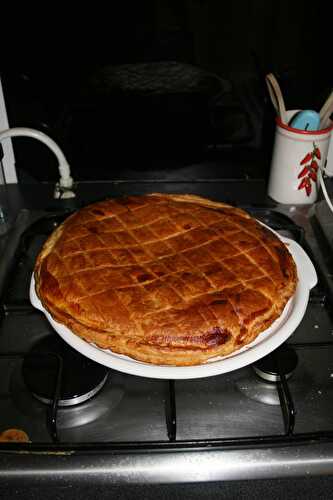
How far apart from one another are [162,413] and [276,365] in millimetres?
239

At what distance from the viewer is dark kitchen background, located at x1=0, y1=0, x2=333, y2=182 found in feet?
4.31

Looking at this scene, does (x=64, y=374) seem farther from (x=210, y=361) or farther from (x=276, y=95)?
(x=276, y=95)

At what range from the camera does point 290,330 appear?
0.94 metres

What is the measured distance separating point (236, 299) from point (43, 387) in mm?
401

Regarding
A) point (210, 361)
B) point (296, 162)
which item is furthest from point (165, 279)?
point (296, 162)

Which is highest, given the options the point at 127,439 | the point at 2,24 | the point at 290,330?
the point at 2,24

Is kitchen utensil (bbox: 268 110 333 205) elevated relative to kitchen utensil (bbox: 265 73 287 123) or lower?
lower

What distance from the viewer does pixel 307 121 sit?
1347mm

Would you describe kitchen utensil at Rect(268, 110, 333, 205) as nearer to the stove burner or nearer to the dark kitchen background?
the dark kitchen background

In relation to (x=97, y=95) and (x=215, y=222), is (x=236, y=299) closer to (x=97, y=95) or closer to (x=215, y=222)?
(x=215, y=222)

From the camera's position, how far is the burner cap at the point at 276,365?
3.08ft

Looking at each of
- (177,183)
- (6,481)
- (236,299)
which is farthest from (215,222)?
(6,481)

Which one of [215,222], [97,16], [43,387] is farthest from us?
[97,16]

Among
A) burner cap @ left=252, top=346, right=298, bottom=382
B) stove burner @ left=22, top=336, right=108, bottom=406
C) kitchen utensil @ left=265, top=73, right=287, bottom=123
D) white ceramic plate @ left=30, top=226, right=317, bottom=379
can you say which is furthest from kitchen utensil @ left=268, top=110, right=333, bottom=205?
stove burner @ left=22, top=336, right=108, bottom=406
